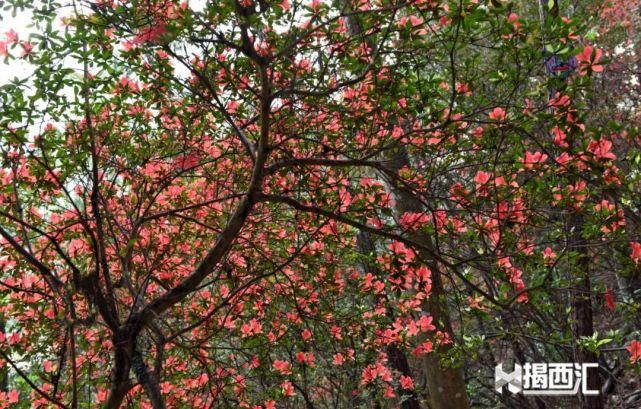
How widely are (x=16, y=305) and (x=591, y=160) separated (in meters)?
3.05

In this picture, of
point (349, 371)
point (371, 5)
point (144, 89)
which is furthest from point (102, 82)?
point (349, 371)

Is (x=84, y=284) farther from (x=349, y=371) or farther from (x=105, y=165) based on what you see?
(x=349, y=371)

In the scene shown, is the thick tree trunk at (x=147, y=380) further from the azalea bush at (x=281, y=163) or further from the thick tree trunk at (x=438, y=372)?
the thick tree trunk at (x=438, y=372)

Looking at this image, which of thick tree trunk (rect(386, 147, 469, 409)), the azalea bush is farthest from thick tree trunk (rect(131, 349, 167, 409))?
thick tree trunk (rect(386, 147, 469, 409))

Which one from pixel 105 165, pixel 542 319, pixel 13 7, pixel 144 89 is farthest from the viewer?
pixel 542 319

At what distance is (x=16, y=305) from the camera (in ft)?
10.8

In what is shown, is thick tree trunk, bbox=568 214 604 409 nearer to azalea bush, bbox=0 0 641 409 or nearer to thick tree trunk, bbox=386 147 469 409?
azalea bush, bbox=0 0 641 409

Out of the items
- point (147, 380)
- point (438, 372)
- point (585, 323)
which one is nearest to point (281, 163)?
point (147, 380)

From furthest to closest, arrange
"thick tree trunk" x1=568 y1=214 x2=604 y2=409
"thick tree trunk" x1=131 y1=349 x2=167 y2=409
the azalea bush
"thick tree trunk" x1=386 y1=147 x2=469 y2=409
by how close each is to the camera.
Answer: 1. "thick tree trunk" x1=386 y1=147 x2=469 y2=409
2. "thick tree trunk" x1=568 y1=214 x2=604 y2=409
3. "thick tree trunk" x1=131 y1=349 x2=167 y2=409
4. the azalea bush

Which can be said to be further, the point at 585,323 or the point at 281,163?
the point at 585,323

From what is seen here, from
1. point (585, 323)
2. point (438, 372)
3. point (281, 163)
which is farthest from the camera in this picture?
point (585, 323)

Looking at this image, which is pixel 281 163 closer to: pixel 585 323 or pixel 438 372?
pixel 438 372

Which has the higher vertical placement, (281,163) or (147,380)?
(281,163)

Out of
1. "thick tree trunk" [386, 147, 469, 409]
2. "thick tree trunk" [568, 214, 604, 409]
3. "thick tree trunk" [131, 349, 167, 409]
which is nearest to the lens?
"thick tree trunk" [131, 349, 167, 409]
